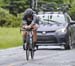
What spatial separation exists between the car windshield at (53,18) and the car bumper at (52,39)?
38.2 inches

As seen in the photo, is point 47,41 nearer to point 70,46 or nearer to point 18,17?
point 70,46

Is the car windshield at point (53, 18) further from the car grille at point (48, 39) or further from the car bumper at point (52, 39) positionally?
the car grille at point (48, 39)

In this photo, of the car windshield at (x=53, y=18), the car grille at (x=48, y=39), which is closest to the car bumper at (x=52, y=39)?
the car grille at (x=48, y=39)

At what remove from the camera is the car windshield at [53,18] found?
66.6 ft

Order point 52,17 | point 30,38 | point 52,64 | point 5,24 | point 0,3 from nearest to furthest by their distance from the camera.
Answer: point 52,64
point 30,38
point 52,17
point 5,24
point 0,3

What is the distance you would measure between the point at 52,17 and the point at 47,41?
5.59 feet

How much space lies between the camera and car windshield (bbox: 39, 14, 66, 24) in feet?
66.6

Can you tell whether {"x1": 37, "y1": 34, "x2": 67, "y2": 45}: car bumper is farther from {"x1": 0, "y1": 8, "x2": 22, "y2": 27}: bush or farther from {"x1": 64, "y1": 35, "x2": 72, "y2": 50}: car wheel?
{"x1": 0, "y1": 8, "x2": 22, "y2": 27}: bush

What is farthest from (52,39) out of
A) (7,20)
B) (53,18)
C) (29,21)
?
(7,20)

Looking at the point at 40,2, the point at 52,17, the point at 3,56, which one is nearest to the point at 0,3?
the point at 40,2

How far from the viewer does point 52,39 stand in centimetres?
1936

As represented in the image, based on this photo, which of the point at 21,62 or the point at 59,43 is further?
the point at 59,43

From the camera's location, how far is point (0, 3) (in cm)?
5119

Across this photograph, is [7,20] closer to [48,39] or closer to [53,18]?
[53,18]
